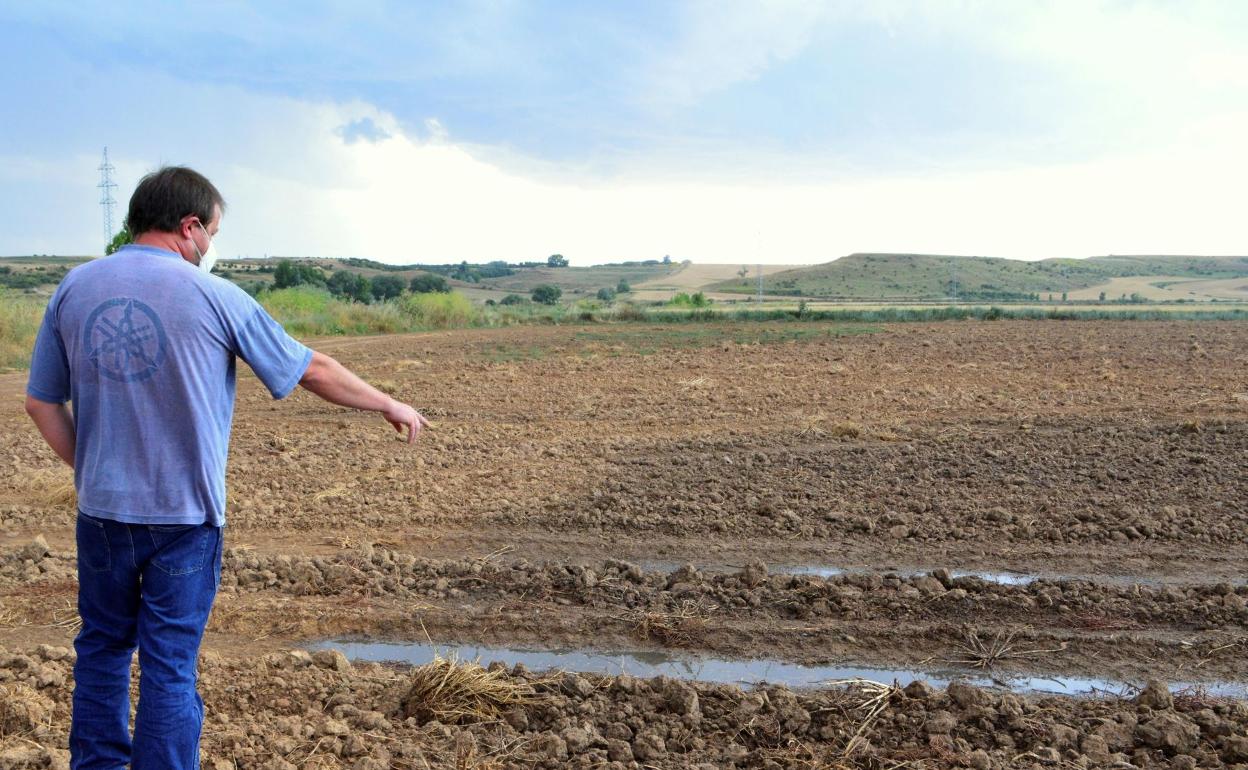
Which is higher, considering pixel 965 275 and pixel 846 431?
pixel 965 275

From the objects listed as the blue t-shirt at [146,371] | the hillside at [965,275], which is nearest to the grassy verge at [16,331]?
the blue t-shirt at [146,371]

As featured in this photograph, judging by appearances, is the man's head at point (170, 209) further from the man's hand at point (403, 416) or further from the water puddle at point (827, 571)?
the water puddle at point (827, 571)

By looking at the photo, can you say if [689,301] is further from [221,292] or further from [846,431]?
A: [221,292]

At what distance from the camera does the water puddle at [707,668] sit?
16.3 feet

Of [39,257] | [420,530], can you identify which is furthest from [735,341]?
[39,257]

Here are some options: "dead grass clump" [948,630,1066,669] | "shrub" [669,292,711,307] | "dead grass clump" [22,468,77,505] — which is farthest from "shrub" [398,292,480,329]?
"dead grass clump" [948,630,1066,669]

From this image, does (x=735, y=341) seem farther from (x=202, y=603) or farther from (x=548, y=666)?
(x=202, y=603)

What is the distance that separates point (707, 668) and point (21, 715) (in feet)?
10.4

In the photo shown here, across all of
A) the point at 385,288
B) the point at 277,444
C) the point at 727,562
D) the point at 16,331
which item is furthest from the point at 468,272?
the point at 727,562

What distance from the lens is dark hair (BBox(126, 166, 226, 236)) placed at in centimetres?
306

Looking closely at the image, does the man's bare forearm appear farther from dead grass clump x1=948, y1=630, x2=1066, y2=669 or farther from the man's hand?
dead grass clump x1=948, y1=630, x2=1066, y2=669

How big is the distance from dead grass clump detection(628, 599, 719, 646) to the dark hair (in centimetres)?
351

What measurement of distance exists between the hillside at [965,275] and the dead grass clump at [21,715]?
71.5 m

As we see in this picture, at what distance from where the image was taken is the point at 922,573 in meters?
6.61
